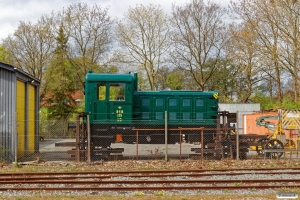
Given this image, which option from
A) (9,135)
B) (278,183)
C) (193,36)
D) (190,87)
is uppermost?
(193,36)

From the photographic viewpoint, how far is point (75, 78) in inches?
1999

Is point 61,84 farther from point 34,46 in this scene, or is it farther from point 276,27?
point 276,27

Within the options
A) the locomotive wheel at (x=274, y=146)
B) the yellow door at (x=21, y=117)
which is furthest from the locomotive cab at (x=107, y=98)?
the locomotive wheel at (x=274, y=146)

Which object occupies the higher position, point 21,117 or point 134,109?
point 134,109

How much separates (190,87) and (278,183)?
146 feet

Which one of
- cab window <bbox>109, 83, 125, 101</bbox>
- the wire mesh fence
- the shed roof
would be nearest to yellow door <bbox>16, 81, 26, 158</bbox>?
the wire mesh fence

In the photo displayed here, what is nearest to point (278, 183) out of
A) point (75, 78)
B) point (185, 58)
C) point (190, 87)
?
point (185, 58)

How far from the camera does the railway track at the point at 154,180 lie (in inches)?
489

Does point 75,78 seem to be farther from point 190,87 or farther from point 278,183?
point 278,183

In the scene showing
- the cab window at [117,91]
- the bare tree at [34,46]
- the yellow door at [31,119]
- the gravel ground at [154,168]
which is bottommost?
the gravel ground at [154,168]

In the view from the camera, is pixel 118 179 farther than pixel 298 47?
No

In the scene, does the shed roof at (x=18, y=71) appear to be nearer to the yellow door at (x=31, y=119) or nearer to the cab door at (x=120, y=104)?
the yellow door at (x=31, y=119)

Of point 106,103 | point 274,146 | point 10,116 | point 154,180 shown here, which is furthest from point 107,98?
point 274,146

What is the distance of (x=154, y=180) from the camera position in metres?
13.6
